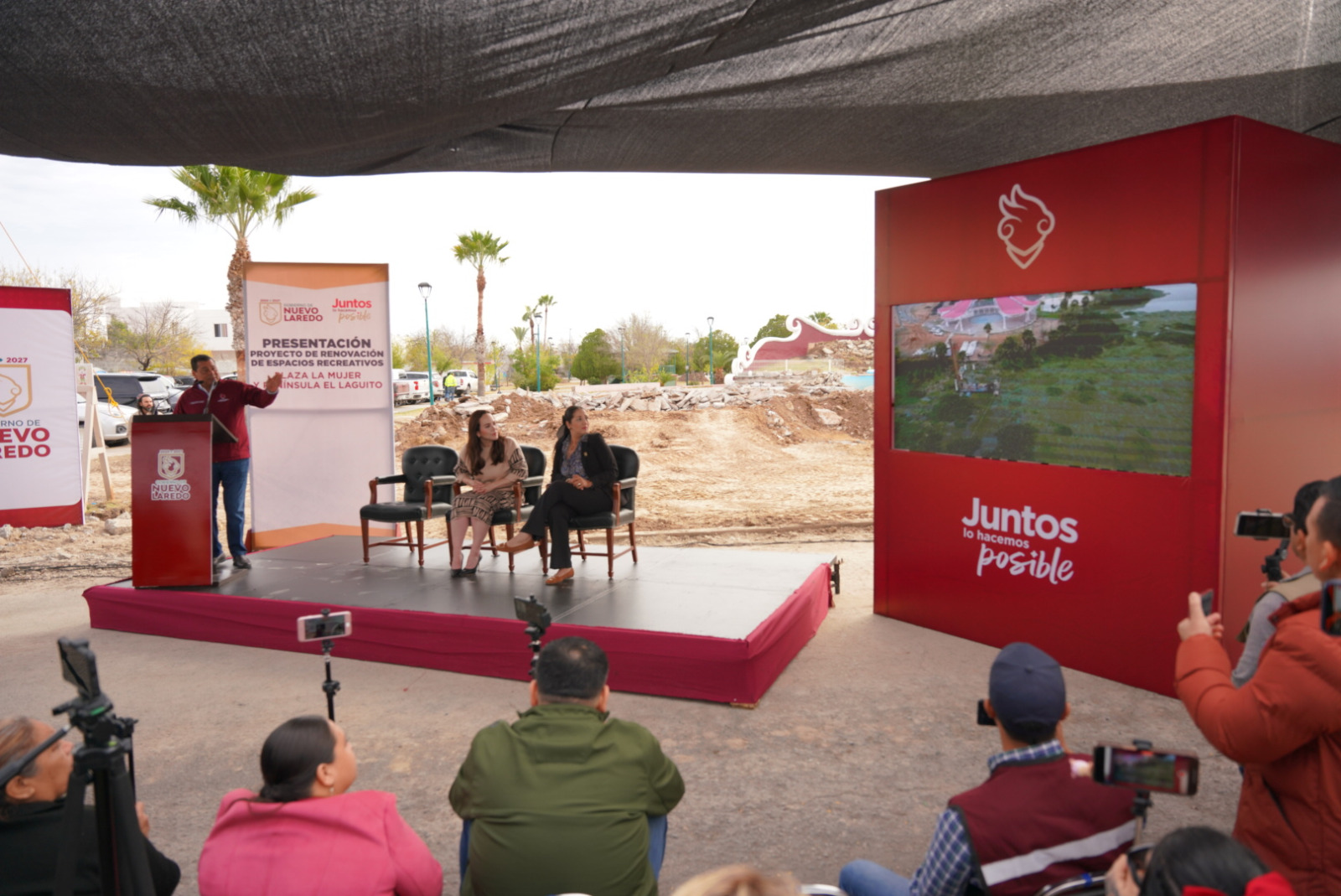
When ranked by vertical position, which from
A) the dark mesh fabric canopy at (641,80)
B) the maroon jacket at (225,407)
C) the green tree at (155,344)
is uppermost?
the green tree at (155,344)

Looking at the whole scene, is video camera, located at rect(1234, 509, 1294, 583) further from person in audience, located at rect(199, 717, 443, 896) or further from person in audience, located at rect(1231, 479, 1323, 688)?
person in audience, located at rect(199, 717, 443, 896)

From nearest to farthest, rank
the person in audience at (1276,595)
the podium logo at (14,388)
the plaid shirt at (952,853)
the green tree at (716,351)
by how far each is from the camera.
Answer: the plaid shirt at (952,853) → the person in audience at (1276,595) → the podium logo at (14,388) → the green tree at (716,351)

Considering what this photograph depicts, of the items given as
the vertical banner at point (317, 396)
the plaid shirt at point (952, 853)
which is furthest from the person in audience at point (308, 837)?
the vertical banner at point (317, 396)

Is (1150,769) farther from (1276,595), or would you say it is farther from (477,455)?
(477,455)

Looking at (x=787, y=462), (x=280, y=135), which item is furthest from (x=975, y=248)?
(x=787, y=462)

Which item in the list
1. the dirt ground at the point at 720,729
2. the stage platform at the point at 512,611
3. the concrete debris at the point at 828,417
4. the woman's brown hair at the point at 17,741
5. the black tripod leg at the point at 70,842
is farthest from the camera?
the concrete debris at the point at 828,417

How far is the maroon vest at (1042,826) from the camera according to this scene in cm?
140

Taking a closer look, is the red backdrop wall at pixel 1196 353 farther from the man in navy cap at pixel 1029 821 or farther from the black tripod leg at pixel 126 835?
the black tripod leg at pixel 126 835

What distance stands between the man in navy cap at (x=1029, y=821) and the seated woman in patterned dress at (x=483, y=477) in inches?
172

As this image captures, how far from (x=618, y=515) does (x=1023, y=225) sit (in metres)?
2.85

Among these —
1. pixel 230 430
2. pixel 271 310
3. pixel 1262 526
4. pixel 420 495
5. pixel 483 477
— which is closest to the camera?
pixel 1262 526

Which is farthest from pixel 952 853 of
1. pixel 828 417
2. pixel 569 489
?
pixel 828 417

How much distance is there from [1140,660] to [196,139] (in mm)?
4646

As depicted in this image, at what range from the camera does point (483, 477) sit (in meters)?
5.60
